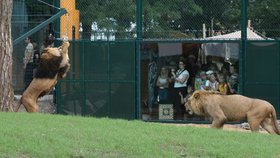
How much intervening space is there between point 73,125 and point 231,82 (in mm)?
8364

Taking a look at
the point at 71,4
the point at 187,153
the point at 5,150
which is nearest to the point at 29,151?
the point at 5,150

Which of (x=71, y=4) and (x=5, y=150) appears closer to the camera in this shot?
(x=5, y=150)

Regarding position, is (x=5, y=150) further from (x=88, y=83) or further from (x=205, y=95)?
(x=88, y=83)

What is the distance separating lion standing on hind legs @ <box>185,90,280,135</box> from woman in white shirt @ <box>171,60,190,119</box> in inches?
142

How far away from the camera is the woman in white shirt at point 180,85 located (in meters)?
18.3

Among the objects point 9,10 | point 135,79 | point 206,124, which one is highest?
point 9,10

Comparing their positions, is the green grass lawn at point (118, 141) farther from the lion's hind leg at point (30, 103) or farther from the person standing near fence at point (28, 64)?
the person standing near fence at point (28, 64)

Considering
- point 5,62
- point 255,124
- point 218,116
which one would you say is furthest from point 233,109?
point 5,62

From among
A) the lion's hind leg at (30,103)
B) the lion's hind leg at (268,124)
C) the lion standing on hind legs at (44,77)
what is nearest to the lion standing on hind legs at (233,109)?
the lion's hind leg at (268,124)

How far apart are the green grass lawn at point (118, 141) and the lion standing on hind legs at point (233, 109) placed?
3666mm

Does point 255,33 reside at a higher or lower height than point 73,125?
higher

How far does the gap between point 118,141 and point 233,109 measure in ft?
20.0

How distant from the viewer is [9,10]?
1369 cm

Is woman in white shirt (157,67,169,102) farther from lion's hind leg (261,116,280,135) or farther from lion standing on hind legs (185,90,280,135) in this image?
lion's hind leg (261,116,280,135)
